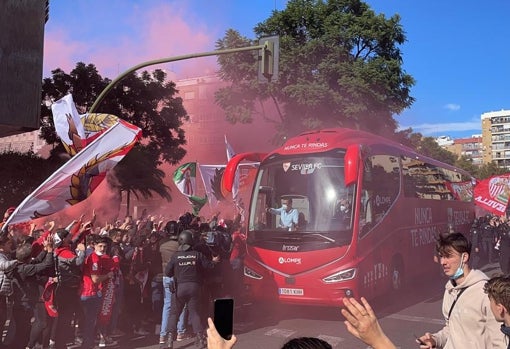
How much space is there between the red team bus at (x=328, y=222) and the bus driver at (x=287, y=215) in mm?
66

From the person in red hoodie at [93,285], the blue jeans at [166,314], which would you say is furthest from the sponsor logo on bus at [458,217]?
the person in red hoodie at [93,285]

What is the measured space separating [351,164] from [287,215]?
1.55 m

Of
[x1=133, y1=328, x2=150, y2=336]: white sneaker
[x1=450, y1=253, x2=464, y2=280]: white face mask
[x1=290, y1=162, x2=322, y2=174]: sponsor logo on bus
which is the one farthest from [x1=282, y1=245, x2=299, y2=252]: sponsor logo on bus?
[x1=450, y1=253, x2=464, y2=280]: white face mask

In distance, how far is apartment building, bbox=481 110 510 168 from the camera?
10506 cm

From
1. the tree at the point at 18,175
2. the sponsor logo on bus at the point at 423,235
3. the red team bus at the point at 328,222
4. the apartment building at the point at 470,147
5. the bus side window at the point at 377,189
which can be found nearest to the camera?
the red team bus at the point at 328,222

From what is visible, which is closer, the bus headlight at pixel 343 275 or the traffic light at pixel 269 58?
the bus headlight at pixel 343 275

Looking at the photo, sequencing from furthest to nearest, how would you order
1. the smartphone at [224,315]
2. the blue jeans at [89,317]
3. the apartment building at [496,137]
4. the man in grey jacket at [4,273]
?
the apartment building at [496,137]
the blue jeans at [89,317]
the man in grey jacket at [4,273]
the smartphone at [224,315]

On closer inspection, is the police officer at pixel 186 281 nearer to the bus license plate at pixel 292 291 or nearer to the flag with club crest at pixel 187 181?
the bus license plate at pixel 292 291

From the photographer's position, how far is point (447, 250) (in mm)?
3307

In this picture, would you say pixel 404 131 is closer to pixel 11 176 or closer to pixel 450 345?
pixel 11 176

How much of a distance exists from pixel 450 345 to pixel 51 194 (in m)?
4.84

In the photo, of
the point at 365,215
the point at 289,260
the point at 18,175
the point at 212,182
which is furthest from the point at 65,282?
the point at 18,175

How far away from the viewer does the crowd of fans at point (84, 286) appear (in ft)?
18.8

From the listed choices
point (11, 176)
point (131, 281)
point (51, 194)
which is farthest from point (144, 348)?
point (11, 176)
